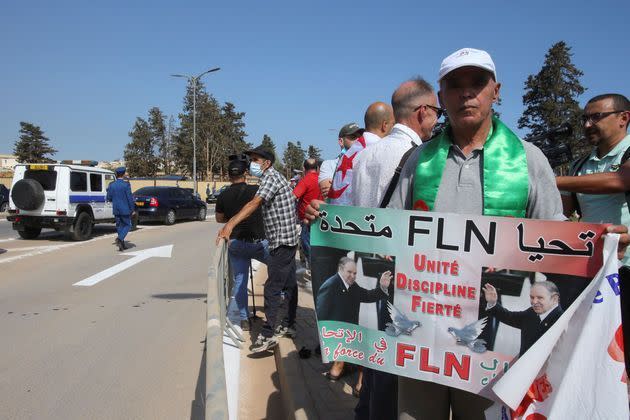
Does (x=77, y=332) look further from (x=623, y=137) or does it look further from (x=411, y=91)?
(x=623, y=137)

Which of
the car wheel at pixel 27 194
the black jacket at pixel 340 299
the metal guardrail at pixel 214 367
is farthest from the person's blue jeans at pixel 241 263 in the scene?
the car wheel at pixel 27 194

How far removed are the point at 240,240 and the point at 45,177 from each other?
34.2 feet

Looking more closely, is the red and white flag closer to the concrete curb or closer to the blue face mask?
the concrete curb

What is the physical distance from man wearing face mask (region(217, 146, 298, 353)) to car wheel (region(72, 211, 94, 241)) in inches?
417

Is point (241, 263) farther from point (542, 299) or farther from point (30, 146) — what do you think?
point (30, 146)

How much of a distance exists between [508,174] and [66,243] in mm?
13995

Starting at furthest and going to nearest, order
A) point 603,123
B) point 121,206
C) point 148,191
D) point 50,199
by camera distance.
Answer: point 148,191 → point 50,199 → point 121,206 → point 603,123

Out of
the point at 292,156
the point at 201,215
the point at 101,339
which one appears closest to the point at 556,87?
the point at 201,215

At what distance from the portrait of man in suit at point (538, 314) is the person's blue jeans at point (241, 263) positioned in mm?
4004

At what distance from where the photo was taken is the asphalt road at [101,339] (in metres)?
3.87

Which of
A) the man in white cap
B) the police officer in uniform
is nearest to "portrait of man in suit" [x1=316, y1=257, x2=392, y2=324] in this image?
the man in white cap

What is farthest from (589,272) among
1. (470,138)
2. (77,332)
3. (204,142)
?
(204,142)

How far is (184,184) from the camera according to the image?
1940 inches

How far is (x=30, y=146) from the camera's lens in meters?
61.1
